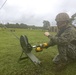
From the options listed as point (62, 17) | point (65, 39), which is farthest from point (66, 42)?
point (62, 17)

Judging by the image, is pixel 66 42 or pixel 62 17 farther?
pixel 62 17

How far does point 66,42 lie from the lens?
5.25m

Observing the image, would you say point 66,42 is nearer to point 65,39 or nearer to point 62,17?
point 65,39

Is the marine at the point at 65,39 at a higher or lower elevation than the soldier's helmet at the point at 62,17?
lower

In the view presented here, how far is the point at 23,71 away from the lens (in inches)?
217

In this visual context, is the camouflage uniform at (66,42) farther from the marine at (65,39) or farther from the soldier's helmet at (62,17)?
the soldier's helmet at (62,17)

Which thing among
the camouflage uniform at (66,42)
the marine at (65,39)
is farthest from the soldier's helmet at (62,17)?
the camouflage uniform at (66,42)

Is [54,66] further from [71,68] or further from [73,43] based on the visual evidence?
[73,43]

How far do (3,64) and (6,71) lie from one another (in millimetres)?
634

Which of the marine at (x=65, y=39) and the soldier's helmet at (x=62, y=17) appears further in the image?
the soldier's helmet at (x=62, y=17)

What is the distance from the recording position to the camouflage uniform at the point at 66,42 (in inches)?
207

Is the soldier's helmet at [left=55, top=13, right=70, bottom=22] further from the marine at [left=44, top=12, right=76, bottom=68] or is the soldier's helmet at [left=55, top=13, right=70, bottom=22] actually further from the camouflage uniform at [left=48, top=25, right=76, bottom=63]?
the camouflage uniform at [left=48, top=25, right=76, bottom=63]

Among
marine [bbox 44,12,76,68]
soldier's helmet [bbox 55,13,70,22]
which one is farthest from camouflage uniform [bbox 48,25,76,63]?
soldier's helmet [bbox 55,13,70,22]

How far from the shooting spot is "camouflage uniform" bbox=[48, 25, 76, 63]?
525cm
